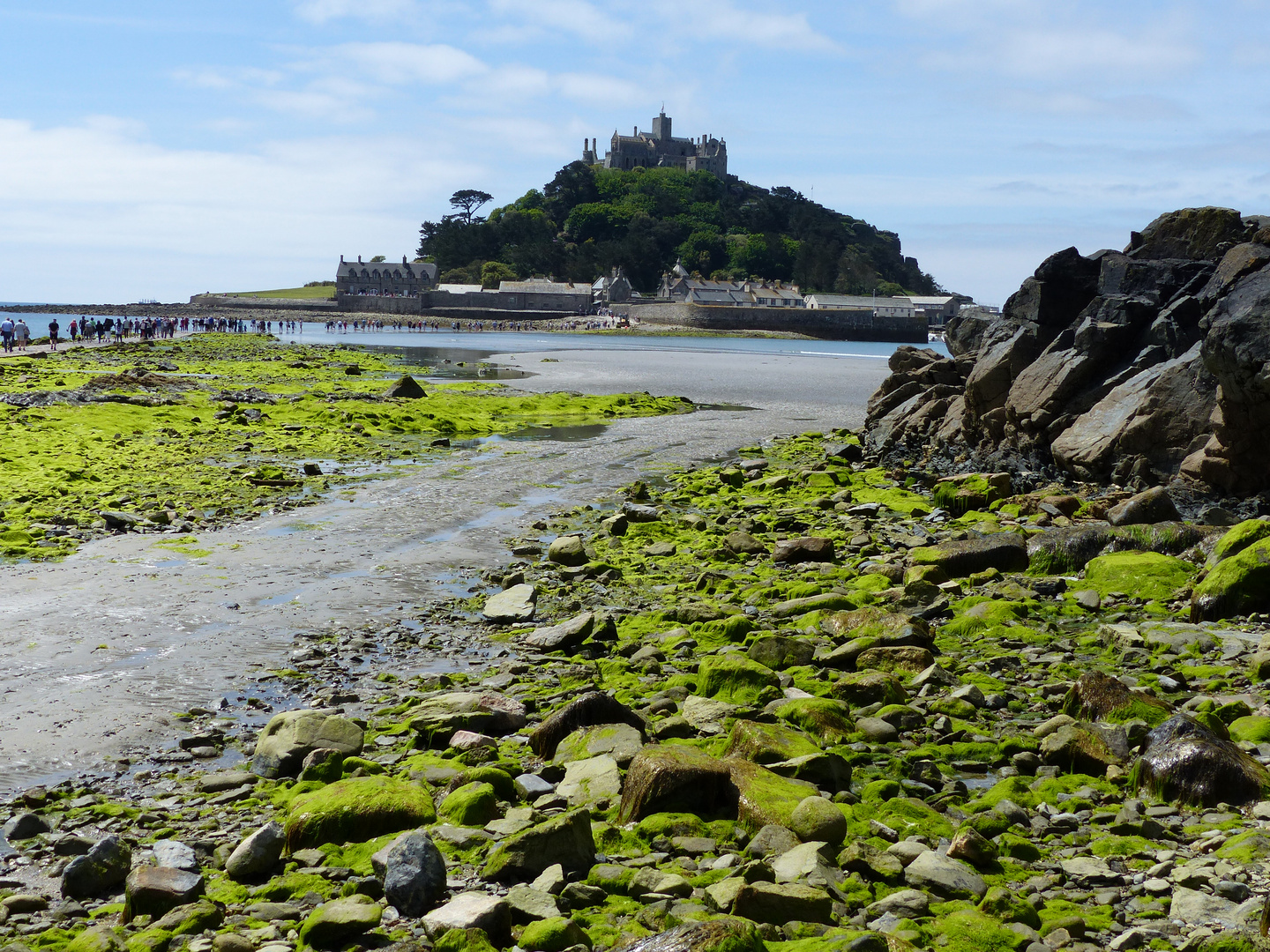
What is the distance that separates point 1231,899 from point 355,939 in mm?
4241

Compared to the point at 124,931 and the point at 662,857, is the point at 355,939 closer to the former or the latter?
the point at 124,931

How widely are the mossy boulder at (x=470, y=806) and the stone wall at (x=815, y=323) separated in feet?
502

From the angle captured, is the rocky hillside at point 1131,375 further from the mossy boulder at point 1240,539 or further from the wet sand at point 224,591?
the wet sand at point 224,591

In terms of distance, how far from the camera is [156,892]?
5.29m

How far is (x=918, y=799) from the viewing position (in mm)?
6426

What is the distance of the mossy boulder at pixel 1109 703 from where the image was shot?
7.31 m

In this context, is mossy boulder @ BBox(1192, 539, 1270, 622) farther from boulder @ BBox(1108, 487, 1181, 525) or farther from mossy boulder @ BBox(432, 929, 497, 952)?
mossy boulder @ BBox(432, 929, 497, 952)

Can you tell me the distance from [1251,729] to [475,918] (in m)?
5.36

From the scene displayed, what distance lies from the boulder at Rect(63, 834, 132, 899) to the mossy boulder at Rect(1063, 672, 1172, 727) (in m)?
6.46

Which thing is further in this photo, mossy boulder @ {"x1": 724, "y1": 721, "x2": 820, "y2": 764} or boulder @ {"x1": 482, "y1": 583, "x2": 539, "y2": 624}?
boulder @ {"x1": 482, "y1": 583, "x2": 539, "y2": 624}

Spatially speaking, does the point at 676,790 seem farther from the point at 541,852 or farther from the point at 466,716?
the point at 466,716

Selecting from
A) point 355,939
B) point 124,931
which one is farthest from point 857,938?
point 124,931

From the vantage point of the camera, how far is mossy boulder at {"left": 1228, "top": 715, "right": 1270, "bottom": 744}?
6.87m

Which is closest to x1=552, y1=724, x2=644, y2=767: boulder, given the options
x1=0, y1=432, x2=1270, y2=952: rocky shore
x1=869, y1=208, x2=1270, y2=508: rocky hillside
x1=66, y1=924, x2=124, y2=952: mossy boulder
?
x1=0, y1=432, x2=1270, y2=952: rocky shore
